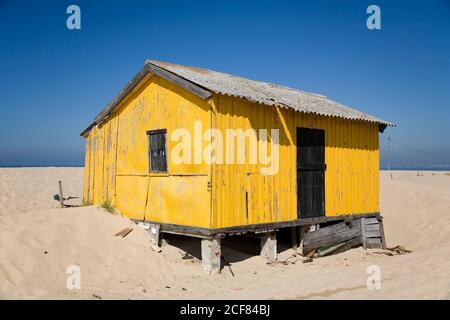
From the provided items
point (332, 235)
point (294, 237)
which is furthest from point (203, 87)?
point (332, 235)

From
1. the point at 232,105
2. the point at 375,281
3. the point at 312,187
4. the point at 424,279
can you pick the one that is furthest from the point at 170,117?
the point at 424,279

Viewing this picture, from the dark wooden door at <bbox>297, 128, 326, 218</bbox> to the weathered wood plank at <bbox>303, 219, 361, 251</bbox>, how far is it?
0.67m

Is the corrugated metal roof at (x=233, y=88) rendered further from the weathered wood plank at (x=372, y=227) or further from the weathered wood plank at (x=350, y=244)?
the weathered wood plank at (x=350, y=244)

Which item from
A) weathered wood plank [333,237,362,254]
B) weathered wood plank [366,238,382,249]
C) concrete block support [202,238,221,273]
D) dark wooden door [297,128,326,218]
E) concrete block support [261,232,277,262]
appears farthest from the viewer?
weathered wood plank [366,238,382,249]

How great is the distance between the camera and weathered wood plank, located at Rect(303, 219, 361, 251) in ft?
42.8

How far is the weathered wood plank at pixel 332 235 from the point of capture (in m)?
13.0

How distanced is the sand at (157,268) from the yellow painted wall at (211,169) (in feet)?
3.78

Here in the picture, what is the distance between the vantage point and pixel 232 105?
10.4m

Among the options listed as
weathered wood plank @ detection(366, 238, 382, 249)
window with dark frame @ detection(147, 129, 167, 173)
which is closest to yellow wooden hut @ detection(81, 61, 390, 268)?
window with dark frame @ detection(147, 129, 167, 173)

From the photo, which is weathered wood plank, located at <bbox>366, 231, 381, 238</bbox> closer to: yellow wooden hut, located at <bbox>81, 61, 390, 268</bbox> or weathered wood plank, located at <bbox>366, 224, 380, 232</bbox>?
weathered wood plank, located at <bbox>366, 224, 380, 232</bbox>

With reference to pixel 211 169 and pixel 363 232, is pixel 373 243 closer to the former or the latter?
pixel 363 232

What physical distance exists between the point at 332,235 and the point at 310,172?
2.43 meters

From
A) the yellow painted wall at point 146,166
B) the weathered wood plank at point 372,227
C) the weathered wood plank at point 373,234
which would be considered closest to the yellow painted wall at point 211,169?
the yellow painted wall at point 146,166

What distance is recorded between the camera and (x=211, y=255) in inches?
394
